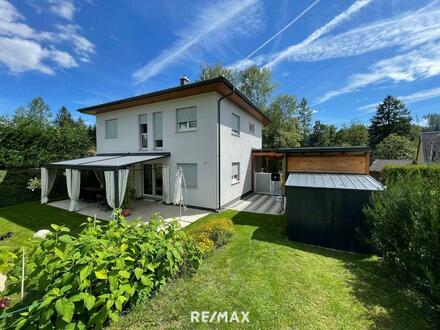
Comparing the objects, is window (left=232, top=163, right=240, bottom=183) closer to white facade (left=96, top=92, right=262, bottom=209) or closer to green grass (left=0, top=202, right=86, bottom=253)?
white facade (left=96, top=92, right=262, bottom=209)

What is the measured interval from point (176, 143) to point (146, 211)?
452 cm

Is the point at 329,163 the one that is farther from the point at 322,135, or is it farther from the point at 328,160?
the point at 322,135

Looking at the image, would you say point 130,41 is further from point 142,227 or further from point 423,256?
point 423,256

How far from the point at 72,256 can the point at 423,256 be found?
19.2ft

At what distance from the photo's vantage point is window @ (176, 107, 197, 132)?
40.3 ft

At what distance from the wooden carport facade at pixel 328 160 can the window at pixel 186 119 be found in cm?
580

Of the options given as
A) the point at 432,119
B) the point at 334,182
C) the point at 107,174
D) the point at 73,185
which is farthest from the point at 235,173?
the point at 432,119

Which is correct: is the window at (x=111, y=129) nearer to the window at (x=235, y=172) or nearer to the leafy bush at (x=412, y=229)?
the window at (x=235, y=172)

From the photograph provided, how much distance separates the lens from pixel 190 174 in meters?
12.6

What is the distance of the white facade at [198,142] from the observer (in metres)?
11.8

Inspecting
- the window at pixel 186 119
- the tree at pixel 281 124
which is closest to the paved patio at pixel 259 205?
the window at pixel 186 119

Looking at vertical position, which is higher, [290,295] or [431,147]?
[431,147]

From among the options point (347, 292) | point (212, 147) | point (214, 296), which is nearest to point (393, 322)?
point (347, 292)

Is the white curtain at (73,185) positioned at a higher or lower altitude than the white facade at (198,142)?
lower
